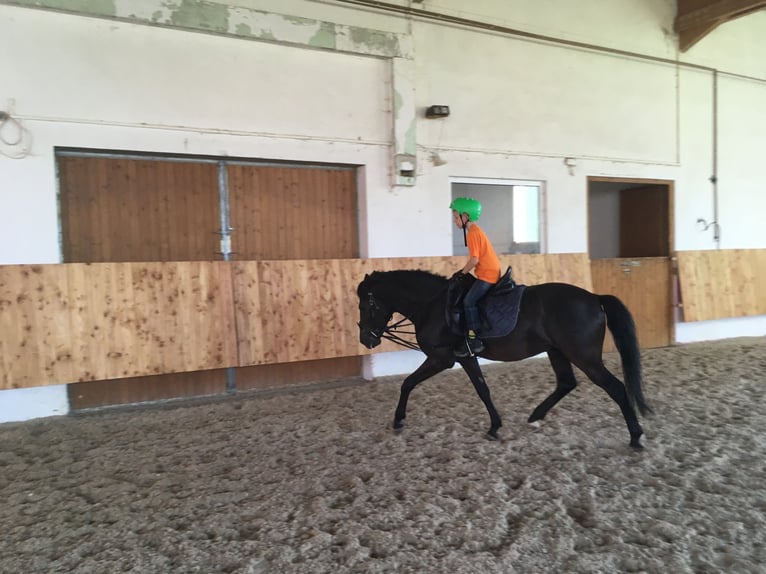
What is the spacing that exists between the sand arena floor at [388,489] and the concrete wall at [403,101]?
2.08 metres

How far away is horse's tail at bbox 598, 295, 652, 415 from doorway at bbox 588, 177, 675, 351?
4486 mm

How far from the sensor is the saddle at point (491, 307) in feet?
12.9

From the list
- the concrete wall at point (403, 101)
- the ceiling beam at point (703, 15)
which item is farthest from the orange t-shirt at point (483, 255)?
the ceiling beam at point (703, 15)

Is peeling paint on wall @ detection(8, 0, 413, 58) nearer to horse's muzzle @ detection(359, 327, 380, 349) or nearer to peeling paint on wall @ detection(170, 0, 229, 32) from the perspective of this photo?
peeling paint on wall @ detection(170, 0, 229, 32)

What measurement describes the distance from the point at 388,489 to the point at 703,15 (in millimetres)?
8920

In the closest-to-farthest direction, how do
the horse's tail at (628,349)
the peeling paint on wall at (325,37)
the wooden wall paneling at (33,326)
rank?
1. the horse's tail at (628,349)
2. the wooden wall paneling at (33,326)
3. the peeling paint on wall at (325,37)

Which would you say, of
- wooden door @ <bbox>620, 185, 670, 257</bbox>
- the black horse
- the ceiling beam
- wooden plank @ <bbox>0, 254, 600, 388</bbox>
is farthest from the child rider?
the ceiling beam

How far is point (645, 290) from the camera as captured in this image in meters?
8.37

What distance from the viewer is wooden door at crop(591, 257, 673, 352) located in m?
8.13

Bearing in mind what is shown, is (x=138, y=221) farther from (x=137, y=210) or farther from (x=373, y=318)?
(x=373, y=318)

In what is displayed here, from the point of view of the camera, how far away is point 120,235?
538cm

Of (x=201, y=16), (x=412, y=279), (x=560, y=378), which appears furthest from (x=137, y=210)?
(x=560, y=378)

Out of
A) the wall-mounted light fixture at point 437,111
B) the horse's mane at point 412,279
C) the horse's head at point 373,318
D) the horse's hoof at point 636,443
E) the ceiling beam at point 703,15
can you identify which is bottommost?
the horse's hoof at point 636,443

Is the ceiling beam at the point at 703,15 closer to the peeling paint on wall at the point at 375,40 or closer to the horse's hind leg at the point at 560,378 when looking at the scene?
the peeling paint on wall at the point at 375,40
